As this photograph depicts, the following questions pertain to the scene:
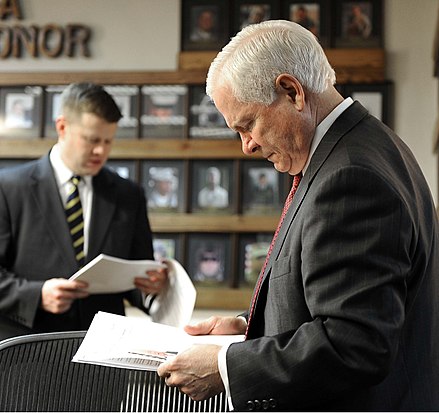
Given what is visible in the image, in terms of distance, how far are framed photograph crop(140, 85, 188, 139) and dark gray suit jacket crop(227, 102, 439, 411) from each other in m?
2.93

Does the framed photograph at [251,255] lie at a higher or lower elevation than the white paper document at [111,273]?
lower

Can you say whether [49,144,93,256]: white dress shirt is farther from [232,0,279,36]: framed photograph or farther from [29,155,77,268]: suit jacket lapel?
[232,0,279,36]: framed photograph

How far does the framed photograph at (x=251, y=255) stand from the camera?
452 cm

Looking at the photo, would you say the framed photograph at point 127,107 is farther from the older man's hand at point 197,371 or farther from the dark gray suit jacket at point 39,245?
the older man's hand at point 197,371

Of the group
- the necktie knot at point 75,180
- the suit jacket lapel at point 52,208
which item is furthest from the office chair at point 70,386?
the necktie knot at point 75,180

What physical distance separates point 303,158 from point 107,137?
5.30 ft

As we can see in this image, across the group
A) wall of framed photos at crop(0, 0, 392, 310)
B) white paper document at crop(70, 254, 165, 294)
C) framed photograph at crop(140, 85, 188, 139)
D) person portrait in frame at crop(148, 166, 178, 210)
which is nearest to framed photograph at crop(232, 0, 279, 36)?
wall of framed photos at crop(0, 0, 392, 310)

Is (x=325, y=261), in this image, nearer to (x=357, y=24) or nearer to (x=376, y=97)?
(x=376, y=97)

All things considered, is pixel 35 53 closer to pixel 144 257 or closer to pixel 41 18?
pixel 41 18

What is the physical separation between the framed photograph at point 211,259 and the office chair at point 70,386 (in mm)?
2594

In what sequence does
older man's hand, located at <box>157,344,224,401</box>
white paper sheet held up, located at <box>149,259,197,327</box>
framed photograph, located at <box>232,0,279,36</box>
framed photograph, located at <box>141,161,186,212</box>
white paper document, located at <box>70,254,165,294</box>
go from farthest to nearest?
1. framed photograph, located at <box>141,161,186,212</box>
2. framed photograph, located at <box>232,0,279,36</box>
3. white paper sheet held up, located at <box>149,259,197,327</box>
4. white paper document, located at <box>70,254,165,294</box>
5. older man's hand, located at <box>157,344,224,401</box>

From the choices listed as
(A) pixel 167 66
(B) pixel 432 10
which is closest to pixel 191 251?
(A) pixel 167 66

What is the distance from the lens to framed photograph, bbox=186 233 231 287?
456 cm

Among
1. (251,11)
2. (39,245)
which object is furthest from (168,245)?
(39,245)
